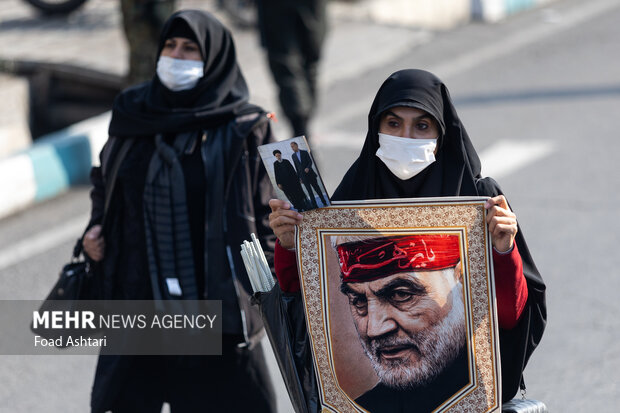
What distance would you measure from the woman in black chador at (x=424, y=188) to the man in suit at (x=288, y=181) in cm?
3

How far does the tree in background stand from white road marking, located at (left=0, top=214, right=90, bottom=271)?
1675 mm

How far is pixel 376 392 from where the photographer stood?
271cm

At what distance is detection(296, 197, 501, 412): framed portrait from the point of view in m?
2.68

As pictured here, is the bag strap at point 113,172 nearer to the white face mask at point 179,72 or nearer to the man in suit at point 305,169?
the white face mask at point 179,72

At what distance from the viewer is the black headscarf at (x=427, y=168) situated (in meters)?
2.74

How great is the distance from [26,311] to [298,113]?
3029mm

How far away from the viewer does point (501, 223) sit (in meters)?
2.59

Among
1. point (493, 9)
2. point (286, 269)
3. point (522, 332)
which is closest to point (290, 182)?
point (286, 269)

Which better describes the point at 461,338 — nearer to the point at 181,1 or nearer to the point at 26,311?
the point at 26,311

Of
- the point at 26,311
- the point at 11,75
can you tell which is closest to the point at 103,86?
the point at 11,75

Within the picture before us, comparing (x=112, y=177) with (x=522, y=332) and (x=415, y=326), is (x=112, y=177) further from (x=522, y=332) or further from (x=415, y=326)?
(x=522, y=332)

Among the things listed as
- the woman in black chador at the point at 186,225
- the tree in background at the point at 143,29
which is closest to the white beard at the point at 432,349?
the woman in black chador at the point at 186,225

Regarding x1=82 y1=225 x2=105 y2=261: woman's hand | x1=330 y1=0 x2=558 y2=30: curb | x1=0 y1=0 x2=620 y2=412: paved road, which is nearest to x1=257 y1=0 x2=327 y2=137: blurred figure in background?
x1=0 y1=0 x2=620 y2=412: paved road

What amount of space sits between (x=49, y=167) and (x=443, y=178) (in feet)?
17.6
